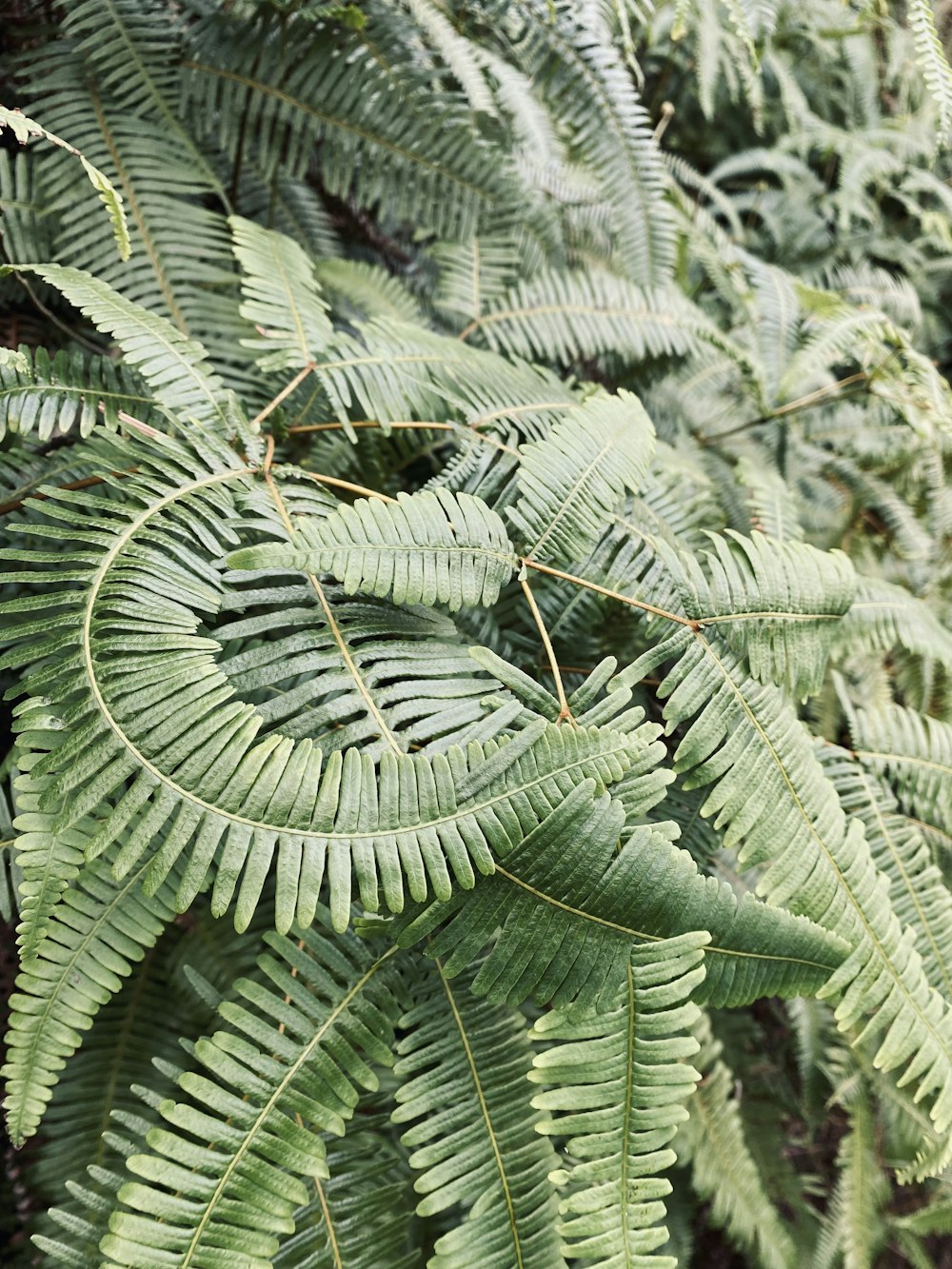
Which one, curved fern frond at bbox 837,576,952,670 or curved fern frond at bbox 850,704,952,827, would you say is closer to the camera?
curved fern frond at bbox 850,704,952,827

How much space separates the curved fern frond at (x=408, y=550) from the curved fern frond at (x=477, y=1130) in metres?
0.43

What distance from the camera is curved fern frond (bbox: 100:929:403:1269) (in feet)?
2.36

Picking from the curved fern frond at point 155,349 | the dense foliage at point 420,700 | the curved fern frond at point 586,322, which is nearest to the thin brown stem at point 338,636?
the dense foliage at point 420,700

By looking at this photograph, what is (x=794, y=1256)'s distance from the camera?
59.6 inches

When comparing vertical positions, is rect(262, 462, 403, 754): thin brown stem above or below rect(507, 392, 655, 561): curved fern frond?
below

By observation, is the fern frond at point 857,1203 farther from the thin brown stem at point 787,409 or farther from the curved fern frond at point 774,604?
the thin brown stem at point 787,409

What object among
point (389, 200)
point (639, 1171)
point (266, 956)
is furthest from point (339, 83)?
point (639, 1171)

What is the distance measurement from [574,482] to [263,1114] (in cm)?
74

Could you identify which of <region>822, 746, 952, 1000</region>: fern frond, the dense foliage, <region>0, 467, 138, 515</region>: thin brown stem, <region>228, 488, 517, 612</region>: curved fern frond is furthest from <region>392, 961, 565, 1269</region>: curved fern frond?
<region>0, 467, 138, 515</region>: thin brown stem

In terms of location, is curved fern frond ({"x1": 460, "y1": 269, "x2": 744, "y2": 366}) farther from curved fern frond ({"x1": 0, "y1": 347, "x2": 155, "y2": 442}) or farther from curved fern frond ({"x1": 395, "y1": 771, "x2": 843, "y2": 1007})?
curved fern frond ({"x1": 395, "y1": 771, "x2": 843, "y2": 1007})

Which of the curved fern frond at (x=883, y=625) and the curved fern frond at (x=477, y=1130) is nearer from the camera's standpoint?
the curved fern frond at (x=477, y=1130)

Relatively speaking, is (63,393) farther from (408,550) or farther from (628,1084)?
(628,1084)

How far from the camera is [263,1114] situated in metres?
0.78

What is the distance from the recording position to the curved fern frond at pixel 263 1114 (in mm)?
721
